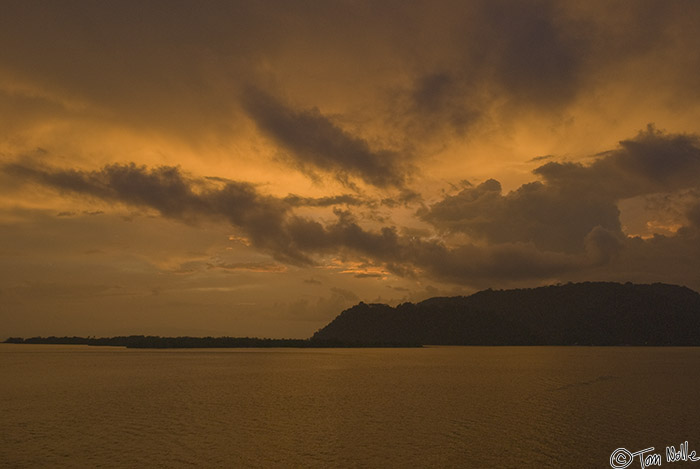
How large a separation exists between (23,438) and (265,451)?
1565 centimetres

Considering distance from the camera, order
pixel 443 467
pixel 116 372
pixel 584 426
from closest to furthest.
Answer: pixel 443 467
pixel 584 426
pixel 116 372

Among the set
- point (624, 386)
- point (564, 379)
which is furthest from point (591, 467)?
point (564, 379)

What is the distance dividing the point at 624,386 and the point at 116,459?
204ft

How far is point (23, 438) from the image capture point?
1356 inches

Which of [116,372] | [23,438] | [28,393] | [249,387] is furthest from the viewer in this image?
[116,372]

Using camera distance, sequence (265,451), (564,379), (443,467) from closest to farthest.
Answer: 1. (443,467)
2. (265,451)
3. (564,379)

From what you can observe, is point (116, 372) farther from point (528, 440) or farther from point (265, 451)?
point (528, 440)

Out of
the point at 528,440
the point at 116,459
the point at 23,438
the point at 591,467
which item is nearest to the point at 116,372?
the point at 23,438

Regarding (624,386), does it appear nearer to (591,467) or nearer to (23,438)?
(591,467)

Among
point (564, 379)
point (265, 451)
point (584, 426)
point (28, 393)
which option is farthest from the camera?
point (564, 379)

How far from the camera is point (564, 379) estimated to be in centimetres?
8019

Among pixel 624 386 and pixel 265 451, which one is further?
pixel 624 386

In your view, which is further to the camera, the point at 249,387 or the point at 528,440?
the point at 249,387

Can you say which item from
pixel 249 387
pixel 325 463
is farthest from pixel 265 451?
pixel 249 387
